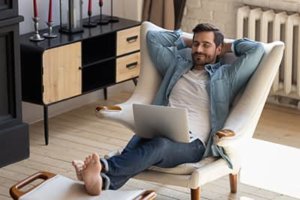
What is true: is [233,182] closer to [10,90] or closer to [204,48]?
[204,48]

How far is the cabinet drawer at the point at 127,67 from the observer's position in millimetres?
5219

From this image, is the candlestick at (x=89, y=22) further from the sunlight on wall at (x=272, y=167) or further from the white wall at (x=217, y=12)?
the sunlight on wall at (x=272, y=167)

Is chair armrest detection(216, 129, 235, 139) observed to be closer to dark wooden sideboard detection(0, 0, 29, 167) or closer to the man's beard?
the man's beard

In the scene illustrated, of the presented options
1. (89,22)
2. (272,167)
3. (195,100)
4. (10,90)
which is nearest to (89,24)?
(89,22)

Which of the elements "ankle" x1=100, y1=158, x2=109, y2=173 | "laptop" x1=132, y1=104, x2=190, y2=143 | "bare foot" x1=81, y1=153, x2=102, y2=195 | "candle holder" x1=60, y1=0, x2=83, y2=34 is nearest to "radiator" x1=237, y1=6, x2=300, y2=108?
"candle holder" x1=60, y1=0, x2=83, y2=34

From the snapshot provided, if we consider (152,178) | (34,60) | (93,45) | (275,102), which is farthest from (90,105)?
(152,178)

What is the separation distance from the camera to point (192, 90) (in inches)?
155

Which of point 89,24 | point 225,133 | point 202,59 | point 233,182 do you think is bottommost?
point 233,182

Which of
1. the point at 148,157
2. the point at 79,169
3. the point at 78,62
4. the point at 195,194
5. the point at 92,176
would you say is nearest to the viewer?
the point at 92,176

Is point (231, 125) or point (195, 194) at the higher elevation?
point (231, 125)

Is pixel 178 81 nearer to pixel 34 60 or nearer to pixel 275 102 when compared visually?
pixel 34 60

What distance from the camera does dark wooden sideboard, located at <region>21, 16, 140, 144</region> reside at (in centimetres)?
461

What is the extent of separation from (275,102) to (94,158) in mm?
2522

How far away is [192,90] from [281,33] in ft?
5.29
